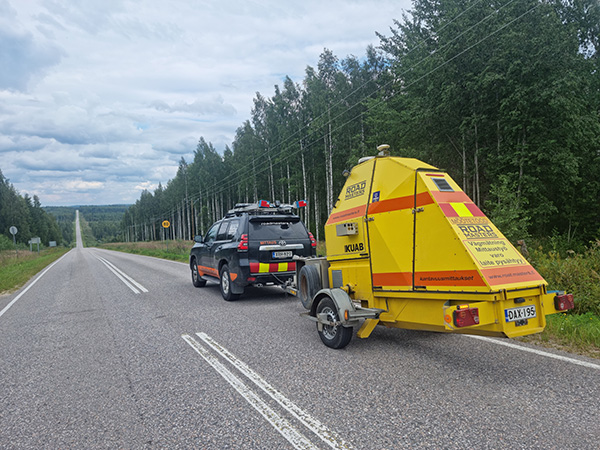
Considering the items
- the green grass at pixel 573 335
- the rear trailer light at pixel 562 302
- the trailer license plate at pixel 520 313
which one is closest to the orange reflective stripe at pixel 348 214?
the trailer license plate at pixel 520 313

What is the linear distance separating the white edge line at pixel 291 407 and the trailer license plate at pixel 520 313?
6.55 feet

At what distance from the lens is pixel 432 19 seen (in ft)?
72.8

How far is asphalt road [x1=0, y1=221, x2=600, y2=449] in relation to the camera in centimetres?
284

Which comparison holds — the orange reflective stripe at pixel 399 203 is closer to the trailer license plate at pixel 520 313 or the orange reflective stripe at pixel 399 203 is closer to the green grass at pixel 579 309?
the trailer license plate at pixel 520 313

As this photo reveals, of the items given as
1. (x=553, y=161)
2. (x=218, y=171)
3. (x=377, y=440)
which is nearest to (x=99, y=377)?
(x=377, y=440)

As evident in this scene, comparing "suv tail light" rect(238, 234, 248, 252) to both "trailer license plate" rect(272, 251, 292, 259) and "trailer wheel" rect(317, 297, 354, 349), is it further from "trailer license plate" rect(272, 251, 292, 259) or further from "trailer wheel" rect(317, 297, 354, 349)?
"trailer wheel" rect(317, 297, 354, 349)

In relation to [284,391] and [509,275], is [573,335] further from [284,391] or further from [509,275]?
[284,391]

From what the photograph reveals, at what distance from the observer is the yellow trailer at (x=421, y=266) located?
365 centimetres

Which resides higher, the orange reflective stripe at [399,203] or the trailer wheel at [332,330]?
the orange reflective stripe at [399,203]

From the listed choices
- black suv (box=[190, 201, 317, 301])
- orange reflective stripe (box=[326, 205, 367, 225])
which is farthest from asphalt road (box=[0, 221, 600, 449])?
black suv (box=[190, 201, 317, 301])

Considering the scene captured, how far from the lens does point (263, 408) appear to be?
3297 mm

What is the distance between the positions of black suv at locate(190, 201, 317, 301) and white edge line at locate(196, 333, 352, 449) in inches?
130

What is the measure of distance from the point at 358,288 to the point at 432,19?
22543 millimetres

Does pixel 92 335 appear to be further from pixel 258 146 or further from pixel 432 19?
pixel 258 146
